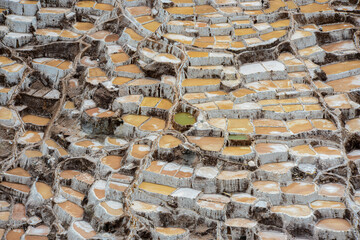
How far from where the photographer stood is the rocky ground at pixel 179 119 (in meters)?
5.87

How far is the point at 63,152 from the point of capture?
673cm

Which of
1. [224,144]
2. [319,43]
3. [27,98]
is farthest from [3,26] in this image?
[319,43]

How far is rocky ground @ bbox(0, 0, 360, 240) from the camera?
231 inches

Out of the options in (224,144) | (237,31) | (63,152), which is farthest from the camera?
(237,31)

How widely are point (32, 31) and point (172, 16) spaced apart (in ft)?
6.13

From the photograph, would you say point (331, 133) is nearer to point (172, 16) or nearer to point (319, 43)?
point (319, 43)

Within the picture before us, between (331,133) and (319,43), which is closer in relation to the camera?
(331,133)

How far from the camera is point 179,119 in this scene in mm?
6691

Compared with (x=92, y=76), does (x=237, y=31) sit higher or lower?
higher

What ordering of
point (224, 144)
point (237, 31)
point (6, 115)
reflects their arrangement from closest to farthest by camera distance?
point (224, 144), point (6, 115), point (237, 31)

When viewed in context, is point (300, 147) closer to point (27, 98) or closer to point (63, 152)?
point (63, 152)

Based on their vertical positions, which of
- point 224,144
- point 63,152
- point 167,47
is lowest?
point 63,152

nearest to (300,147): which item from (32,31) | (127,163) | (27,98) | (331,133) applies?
(331,133)

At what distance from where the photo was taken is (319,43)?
7.97m
